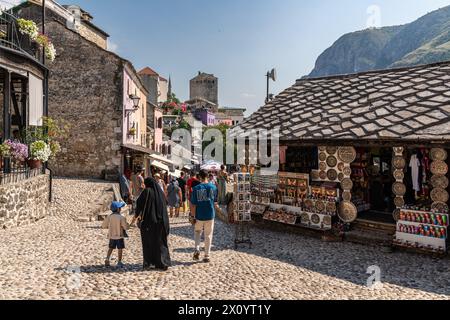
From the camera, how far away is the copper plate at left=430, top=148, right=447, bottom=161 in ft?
31.9

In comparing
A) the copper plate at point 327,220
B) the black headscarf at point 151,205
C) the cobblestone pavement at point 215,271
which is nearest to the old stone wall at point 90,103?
the cobblestone pavement at point 215,271

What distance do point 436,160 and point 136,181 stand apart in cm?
906

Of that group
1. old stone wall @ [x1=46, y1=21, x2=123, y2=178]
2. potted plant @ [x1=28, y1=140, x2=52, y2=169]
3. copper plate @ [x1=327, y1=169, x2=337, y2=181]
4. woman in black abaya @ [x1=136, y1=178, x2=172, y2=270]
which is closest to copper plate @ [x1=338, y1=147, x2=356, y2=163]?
copper plate @ [x1=327, y1=169, x2=337, y2=181]

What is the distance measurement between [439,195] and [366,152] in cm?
427

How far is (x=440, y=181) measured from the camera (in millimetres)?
9852

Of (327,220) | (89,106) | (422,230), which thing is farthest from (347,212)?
(89,106)

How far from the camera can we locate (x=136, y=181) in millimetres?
13742

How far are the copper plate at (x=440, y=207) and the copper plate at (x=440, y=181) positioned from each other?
0.41 metres

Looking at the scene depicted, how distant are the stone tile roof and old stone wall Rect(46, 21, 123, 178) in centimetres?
834

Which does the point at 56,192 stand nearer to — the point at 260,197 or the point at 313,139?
the point at 260,197

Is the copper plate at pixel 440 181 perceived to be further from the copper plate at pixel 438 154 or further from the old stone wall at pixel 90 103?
the old stone wall at pixel 90 103

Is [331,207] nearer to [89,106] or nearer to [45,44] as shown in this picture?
[45,44]

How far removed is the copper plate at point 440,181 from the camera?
9789mm
